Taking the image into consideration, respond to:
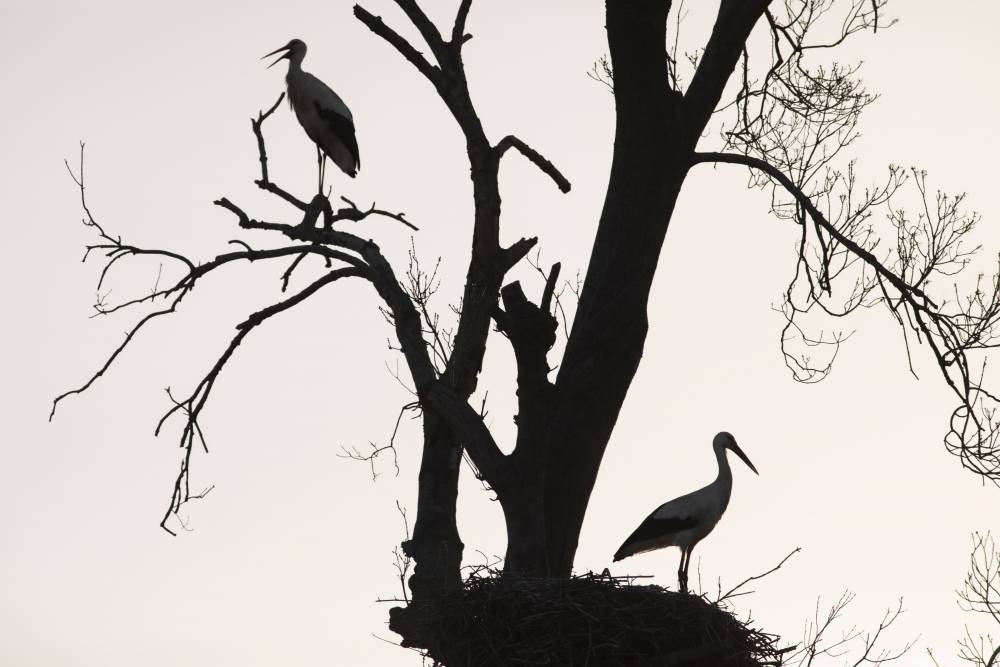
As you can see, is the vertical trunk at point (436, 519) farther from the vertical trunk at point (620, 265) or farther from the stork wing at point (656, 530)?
the stork wing at point (656, 530)

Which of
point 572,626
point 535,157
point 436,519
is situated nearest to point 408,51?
point 535,157

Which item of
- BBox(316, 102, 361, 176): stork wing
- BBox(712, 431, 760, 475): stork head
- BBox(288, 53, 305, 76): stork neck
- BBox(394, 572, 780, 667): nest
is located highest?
→ BBox(288, 53, 305, 76): stork neck

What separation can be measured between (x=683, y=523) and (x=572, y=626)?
4353 mm

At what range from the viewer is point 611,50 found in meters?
7.79

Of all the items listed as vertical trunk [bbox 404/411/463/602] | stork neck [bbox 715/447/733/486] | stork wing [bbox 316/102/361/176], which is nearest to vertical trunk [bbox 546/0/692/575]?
vertical trunk [bbox 404/411/463/602]

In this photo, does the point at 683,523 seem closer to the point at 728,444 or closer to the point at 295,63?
the point at 728,444

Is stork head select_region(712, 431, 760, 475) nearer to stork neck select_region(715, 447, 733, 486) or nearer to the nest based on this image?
stork neck select_region(715, 447, 733, 486)

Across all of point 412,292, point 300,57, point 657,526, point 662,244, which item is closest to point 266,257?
point 412,292

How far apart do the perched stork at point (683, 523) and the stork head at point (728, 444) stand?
0.60 meters

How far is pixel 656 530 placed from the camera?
1065 centimetres

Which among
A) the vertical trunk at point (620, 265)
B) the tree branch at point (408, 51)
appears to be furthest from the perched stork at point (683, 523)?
the tree branch at point (408, 51)

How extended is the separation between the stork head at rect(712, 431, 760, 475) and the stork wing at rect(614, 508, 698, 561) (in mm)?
1007

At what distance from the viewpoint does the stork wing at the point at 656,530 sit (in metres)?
10.6

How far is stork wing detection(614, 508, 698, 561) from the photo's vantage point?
34.9 ft
